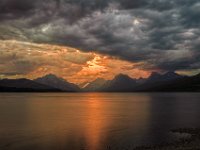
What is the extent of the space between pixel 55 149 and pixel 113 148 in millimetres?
9680

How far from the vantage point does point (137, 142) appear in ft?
186

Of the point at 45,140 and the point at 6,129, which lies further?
the point at 6,129

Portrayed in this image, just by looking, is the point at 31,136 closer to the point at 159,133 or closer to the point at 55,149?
the point at 55,149

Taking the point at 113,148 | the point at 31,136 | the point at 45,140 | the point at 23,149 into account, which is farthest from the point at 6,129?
the point at 113,148

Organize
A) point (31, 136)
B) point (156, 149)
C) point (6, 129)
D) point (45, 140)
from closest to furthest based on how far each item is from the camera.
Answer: point (156, 149), point (45, 140), point (31, 136), point (6, 129)

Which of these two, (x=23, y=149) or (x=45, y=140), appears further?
(x=45, y=140)

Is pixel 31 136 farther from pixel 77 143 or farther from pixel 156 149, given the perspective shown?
pixel 156 149

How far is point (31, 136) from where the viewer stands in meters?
65.2

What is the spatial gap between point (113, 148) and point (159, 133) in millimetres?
20720

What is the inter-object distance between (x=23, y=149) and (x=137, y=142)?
20618mm

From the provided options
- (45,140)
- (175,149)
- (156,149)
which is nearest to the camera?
(175,149)

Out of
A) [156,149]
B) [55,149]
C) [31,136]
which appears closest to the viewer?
[156,149]

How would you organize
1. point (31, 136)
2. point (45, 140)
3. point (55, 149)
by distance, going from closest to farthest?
point (55, 149) < point (45, 140) < point (31, 136)

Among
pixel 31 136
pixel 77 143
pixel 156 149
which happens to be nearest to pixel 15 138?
pixel 31 136
